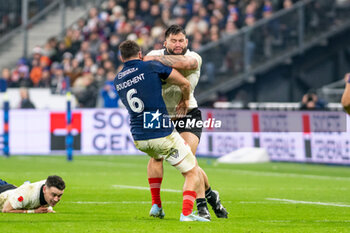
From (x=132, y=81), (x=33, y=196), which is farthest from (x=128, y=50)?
(x=33, y=196)

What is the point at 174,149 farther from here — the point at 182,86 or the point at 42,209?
the point at 42,209

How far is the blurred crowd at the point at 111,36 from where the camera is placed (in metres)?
30.8

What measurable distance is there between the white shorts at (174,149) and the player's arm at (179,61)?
82 cm

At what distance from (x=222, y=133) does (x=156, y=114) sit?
50.6 feet

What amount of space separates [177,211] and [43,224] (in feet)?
8.80

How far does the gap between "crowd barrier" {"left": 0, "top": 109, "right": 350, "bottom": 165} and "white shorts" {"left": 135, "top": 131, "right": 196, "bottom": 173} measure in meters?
12.0

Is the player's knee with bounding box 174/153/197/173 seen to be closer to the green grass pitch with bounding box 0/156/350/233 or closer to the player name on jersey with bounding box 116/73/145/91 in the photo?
the green grass pitch with bounding box 0/156/350/233

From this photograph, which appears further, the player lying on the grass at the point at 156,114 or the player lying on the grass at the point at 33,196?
the player lying on the grass at the point at 33,196

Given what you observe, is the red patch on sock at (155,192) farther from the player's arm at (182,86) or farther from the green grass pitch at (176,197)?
the player's arm at (182,86)

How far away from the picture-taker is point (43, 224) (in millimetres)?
10172

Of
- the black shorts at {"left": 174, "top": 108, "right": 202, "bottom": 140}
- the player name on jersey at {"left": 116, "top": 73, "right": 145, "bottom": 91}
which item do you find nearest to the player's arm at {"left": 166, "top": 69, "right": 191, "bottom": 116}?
the black shorts at {"left": 174, "top": 108, "right": 202, "bottom": 140}

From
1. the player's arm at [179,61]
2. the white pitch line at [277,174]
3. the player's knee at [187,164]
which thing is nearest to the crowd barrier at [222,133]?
the white pitch line at [277,174]

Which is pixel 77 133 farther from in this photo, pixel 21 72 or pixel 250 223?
pixel 250 223

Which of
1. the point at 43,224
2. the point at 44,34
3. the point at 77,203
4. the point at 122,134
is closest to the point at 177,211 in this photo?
the point at 77,203
